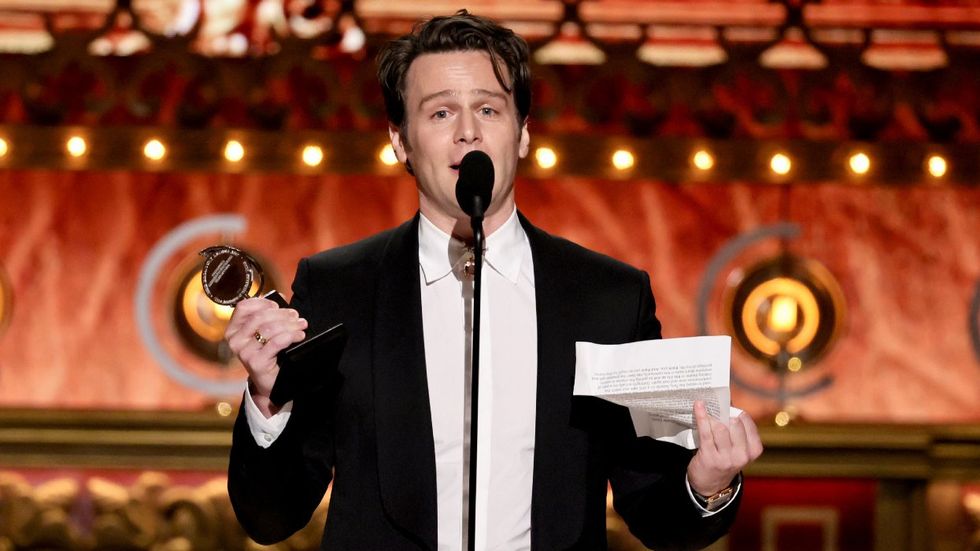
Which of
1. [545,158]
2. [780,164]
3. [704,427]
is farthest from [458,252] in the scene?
[780,164]

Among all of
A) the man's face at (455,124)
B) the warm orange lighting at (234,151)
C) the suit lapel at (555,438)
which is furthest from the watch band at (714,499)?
the warm orange lighting at (234,151)

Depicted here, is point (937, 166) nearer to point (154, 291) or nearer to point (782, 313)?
point (782, 313)

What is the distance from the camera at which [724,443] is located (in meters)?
1.77

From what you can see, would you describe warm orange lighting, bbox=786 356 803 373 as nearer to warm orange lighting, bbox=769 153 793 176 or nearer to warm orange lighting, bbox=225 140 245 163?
warm orange lighting, bbox=769 153 793 176

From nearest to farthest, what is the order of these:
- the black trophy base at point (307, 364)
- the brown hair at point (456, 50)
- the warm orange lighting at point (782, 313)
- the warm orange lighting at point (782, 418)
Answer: the black trophy base at point (307, 364)
the brown hair at point (456, 50)
the warm orange lighting at point (782, 418)
the warm orange lighting at point (782, 313)

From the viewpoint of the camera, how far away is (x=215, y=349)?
462 centimetres

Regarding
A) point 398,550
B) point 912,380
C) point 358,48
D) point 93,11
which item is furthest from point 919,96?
point 398,550

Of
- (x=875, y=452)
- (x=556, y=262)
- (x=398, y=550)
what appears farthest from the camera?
(x=875, y=452)

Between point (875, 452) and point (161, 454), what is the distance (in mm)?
2332

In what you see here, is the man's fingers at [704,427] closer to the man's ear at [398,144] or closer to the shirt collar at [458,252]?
the shirt collar at [458,252]

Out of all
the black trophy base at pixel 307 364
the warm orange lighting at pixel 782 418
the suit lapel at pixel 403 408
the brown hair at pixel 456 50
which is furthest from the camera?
the warm orange lighting at pixel 782 418

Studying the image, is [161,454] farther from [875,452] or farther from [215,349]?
[875,452]

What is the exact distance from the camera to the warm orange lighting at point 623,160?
454 cm

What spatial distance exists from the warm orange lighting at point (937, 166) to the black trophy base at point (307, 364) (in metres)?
3.33
